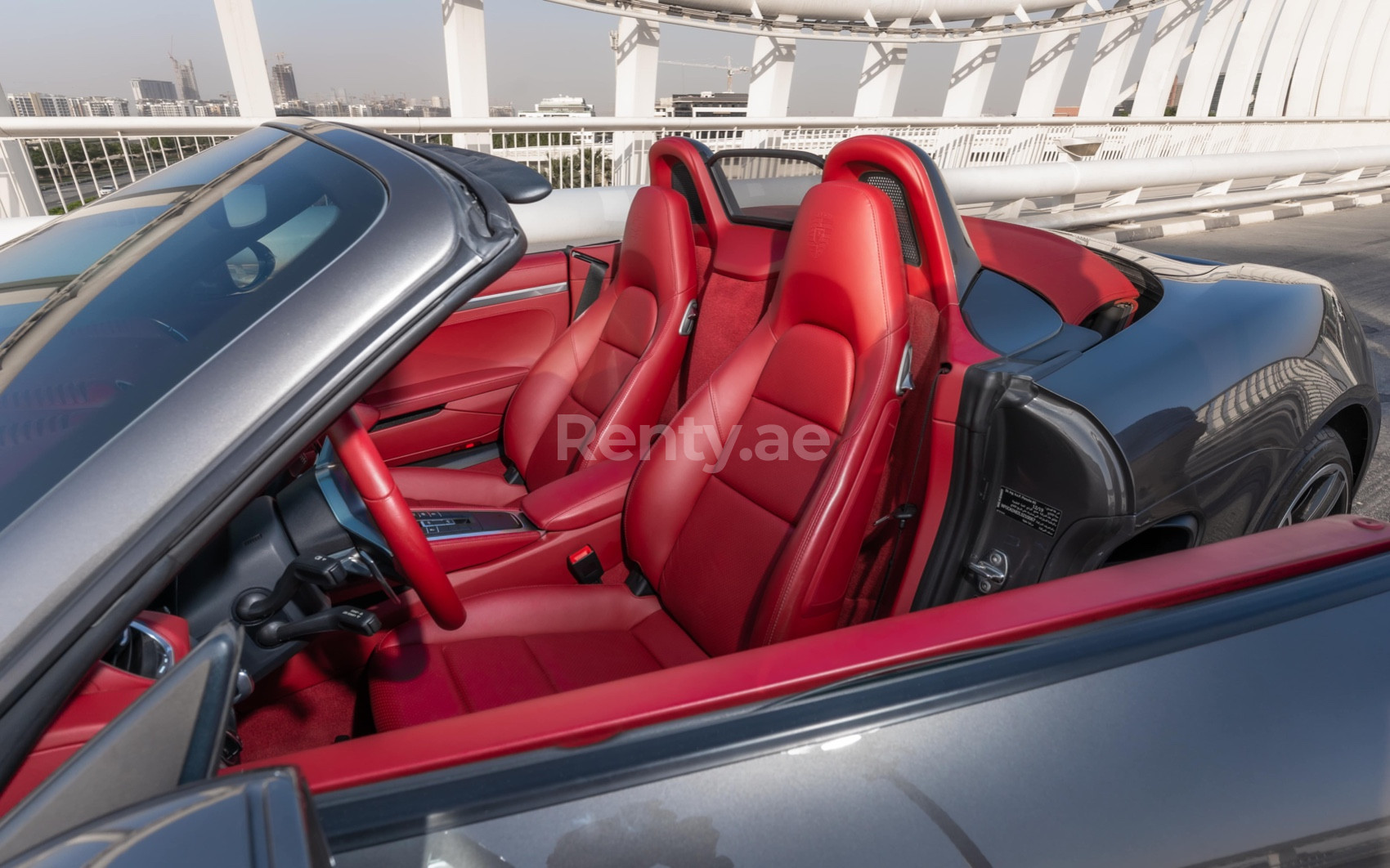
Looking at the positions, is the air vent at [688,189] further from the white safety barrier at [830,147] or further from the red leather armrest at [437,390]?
the red leather armrest at [437,390]

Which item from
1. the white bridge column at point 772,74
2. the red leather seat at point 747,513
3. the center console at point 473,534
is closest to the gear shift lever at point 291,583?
the red leather seat at point 747,513

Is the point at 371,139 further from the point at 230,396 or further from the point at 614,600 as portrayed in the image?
the point at 614,600

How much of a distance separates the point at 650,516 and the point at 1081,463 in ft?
→ 3.55

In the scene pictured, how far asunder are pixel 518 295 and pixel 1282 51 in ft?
77.4

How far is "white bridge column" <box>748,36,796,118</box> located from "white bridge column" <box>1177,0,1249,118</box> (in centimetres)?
1221

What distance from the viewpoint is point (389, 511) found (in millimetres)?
1290

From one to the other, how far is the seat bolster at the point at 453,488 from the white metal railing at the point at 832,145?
42.9 inches

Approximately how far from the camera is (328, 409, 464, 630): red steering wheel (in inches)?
49.8

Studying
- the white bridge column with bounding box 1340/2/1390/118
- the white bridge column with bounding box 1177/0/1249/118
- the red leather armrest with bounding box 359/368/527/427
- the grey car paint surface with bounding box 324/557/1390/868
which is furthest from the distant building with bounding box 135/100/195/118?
the white bridge column with bounding box 1340/2/1390/118

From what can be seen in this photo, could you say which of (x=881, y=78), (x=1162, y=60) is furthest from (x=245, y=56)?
(x=1162, y=60)

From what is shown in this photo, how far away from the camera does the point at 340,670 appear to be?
187 centimetres

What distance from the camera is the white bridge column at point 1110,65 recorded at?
18516 mm

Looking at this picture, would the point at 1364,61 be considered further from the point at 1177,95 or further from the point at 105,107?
the point at 105,107

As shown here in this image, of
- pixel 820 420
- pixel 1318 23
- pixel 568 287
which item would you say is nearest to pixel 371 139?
pixel 820 420
